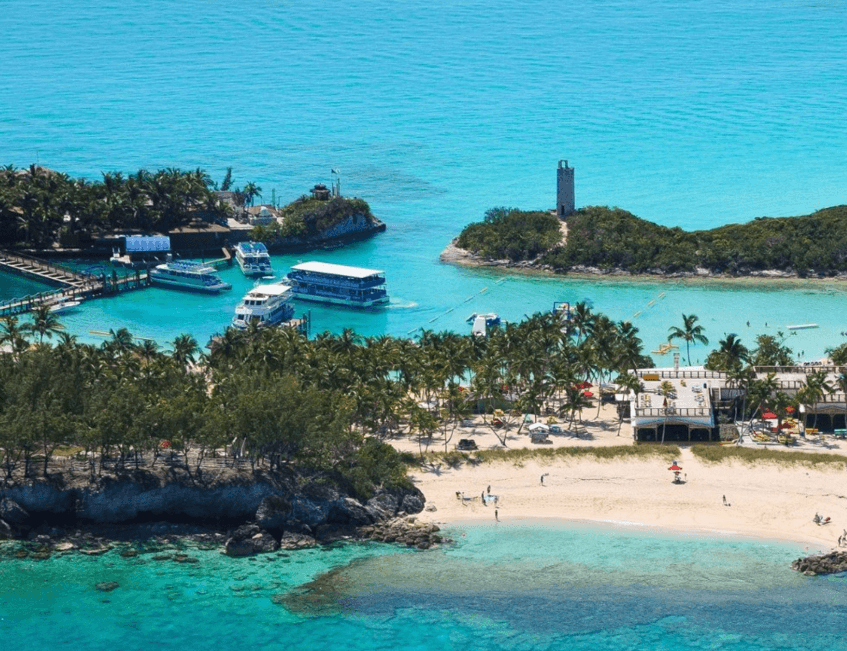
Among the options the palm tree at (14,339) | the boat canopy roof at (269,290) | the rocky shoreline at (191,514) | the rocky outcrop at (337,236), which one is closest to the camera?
the rocky shoreline at (191,514)

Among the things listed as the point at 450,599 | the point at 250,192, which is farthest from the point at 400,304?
the point at 450,599

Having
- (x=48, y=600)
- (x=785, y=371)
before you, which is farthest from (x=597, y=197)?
(x=48, y=600)

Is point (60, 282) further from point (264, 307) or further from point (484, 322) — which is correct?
point (484, 322)

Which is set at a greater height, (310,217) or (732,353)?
(310,217)

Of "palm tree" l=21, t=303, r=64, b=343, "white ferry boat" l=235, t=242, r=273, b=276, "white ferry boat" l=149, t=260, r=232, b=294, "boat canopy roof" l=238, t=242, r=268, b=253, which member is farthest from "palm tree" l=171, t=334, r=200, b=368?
"boat canopy roof" l=238, t=242, r=268, b=253

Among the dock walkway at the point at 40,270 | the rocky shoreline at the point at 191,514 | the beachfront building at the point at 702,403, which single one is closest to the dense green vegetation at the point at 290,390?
the rocky shoreline at the point at 191,514

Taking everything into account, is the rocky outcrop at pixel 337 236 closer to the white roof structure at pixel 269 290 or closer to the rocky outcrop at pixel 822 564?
the white roof structure at pixel 269 290

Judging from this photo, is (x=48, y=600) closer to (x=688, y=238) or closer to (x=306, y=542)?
(x=306, y=542)
